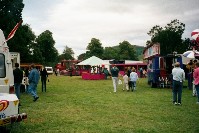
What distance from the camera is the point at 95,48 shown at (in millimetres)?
105188

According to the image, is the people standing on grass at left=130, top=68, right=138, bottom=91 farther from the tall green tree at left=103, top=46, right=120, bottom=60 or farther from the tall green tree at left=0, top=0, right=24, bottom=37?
the tall green tree at left=103, top=46, right=120, bottom=60

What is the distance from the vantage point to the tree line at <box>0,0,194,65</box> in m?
40.4

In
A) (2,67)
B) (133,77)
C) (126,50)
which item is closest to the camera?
(2,67)

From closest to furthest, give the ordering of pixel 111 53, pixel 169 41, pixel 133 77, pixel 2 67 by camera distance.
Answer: pixel 2 67 < pixel 133 77 < pixel 169 41 < pixel 111 53

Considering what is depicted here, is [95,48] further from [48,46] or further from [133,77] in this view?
[133,77]

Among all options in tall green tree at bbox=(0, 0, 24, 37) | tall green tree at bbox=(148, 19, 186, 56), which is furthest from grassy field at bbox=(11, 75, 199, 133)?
tall green tree at bbox=(148, 19, 186, 56)

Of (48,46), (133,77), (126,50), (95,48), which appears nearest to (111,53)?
(126,50)

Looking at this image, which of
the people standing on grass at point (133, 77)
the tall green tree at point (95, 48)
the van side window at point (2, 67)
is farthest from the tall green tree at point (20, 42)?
the tall green tree at point (95, 48)

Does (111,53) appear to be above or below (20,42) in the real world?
above

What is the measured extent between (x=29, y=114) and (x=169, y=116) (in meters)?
5.37

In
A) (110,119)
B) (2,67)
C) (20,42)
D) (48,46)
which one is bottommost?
(110,119)

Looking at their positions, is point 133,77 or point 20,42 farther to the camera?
point 20,42

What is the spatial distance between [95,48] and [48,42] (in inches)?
774

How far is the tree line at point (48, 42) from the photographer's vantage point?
1591 inches
